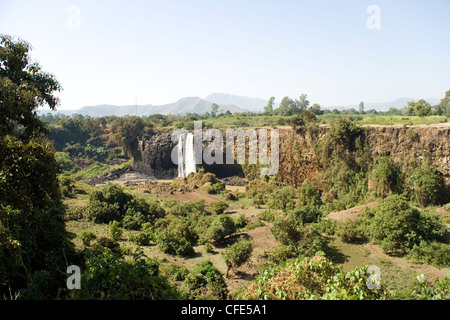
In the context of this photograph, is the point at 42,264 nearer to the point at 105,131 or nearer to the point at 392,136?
the point at 392,136

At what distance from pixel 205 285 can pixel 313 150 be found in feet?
61.0

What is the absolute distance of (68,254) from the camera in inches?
333

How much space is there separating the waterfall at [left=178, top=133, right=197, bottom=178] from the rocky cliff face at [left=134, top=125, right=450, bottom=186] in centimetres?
245

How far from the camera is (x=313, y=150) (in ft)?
Result: 83.7

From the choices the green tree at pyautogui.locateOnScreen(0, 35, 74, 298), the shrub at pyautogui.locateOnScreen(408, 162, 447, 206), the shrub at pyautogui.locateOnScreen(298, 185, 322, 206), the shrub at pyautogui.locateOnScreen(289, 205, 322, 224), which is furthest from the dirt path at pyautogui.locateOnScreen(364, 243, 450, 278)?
the green tree at pyautogui.locateOnScreen(0, 35, 74, 298)

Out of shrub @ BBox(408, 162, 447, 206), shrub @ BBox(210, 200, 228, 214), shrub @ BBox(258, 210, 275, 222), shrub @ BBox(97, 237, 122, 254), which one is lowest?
shrub @ BBox(210, 200, 228, 214)

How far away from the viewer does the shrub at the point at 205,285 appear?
29.7ft

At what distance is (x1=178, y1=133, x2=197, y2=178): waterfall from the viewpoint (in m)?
36.5

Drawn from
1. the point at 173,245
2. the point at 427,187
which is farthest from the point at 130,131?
the point at 427,187

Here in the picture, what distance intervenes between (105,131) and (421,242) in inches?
2107

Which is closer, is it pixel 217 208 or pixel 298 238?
pixel 298 238

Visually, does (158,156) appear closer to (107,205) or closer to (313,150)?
(313,150)

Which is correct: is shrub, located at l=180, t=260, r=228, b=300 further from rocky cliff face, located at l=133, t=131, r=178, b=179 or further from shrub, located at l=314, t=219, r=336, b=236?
rocky cliff face, located at l=133, t=131, r=178, b=179
